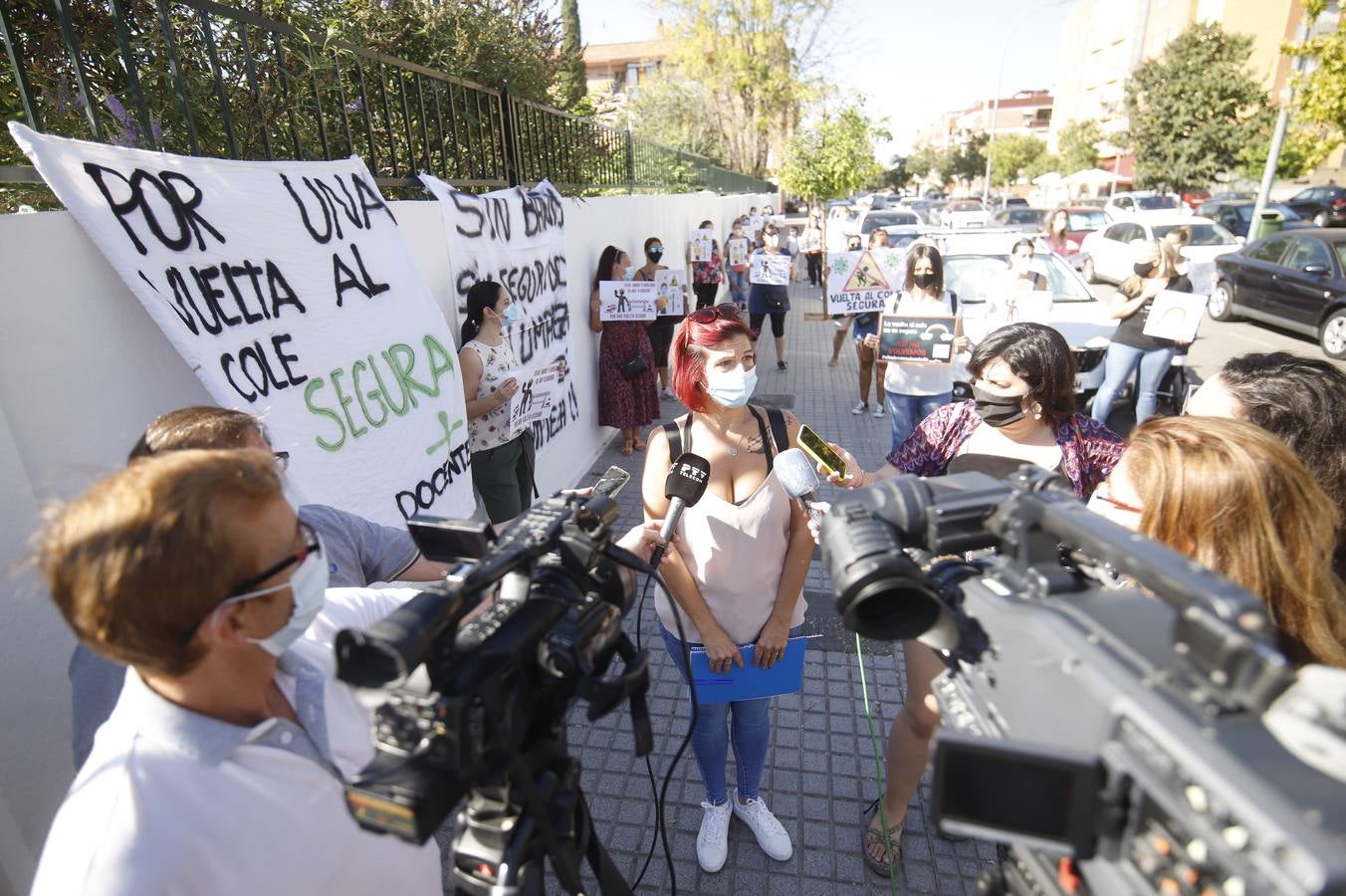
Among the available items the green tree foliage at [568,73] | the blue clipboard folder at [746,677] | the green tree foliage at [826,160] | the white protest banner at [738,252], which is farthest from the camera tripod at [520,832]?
the green tree foliage at [826,160]

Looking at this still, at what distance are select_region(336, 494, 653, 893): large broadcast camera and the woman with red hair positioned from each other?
1.03m

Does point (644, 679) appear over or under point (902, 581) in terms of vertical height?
under

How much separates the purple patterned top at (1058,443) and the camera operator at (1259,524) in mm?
900

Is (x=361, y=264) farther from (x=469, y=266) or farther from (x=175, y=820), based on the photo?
(x=175, y=820)

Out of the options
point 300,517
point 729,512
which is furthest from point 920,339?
point 300,517

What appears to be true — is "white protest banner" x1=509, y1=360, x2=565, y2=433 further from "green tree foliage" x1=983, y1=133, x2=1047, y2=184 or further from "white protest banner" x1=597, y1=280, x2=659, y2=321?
"green tree foliage" x1=983, y1=133, x2=1047, y2=184

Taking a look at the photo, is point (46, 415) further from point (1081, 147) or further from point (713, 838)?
point (1081, 147)

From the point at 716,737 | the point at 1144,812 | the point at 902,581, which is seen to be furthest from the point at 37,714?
the point at 1144,812

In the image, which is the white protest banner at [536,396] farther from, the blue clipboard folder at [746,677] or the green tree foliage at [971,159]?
the green tree foliage at [971,159]

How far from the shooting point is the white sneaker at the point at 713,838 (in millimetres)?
2531

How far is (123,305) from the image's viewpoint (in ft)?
6.82

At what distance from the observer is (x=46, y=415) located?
185 cm

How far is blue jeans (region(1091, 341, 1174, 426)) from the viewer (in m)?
5.79

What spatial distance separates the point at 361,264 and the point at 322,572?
6.72ft
